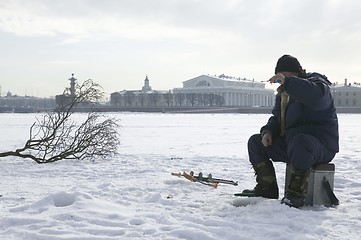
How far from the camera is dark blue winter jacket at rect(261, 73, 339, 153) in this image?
3.46m

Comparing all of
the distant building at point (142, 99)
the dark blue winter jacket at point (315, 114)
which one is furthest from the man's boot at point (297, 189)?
the distant building at point (142, 99)

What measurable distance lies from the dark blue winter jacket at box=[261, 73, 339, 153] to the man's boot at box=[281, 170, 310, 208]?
36 cm

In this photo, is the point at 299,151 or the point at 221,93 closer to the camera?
the point at 299,151

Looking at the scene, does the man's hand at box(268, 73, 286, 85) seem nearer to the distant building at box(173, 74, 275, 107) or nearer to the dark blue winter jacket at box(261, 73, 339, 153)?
the dark blue winter jacket at box(261, 73, 339, 153)

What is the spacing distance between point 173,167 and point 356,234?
4092 mm

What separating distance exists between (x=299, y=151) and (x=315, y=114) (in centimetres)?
39

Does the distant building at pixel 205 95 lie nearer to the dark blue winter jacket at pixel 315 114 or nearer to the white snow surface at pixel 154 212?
the white snow surface at pixel 154 212

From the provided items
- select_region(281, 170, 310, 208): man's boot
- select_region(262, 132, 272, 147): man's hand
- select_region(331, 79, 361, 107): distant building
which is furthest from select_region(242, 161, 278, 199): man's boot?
select_region(331, 79, 361, 107): distant building

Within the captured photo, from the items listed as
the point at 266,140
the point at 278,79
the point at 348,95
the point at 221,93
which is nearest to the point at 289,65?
the point at 278,79

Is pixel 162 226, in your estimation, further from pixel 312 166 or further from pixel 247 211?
pixel 312 166

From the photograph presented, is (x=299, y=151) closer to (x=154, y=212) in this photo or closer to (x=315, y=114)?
(x=315, y=114)

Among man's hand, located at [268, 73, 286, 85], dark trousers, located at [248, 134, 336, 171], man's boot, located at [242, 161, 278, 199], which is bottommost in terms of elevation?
man's boot, located at [242, 161, 278, 199]

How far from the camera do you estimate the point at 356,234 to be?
2.95 meters

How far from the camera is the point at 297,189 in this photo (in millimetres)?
3594
